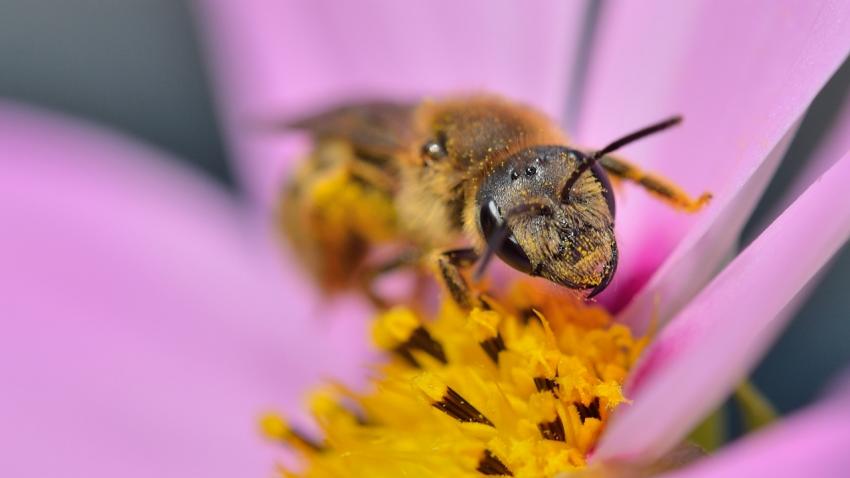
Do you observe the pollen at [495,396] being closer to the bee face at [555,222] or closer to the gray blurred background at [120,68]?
the bee face at [555,222]

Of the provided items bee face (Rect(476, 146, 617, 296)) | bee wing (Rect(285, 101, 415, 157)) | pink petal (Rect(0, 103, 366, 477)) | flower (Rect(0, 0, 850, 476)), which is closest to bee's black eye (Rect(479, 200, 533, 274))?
bee face (Rect(476, 146, 617, 296))

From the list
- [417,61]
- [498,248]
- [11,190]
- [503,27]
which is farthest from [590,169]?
[11,190]

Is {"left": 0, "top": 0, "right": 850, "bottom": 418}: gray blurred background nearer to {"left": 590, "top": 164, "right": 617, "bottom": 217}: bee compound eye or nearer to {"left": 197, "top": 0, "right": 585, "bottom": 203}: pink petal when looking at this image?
{"left": 197, "top": 0, "right": 585, "bottom": 203}: pink petal

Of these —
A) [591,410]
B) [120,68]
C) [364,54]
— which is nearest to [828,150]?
[591,410]

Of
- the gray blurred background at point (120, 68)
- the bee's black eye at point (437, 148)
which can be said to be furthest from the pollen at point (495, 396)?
the gray blurred background at point (120, 68)

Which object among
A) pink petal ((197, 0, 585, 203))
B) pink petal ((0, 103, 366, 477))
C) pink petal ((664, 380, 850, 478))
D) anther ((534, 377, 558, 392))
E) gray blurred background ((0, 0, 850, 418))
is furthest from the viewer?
gray blurred background ((0, 0, 850, 418))

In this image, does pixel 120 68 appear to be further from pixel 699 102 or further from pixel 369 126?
pixel 699 102

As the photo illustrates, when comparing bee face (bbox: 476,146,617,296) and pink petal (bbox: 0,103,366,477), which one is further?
pink petal (bbox: 0,103,366,477)

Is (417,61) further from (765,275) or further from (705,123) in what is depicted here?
(765,275)
